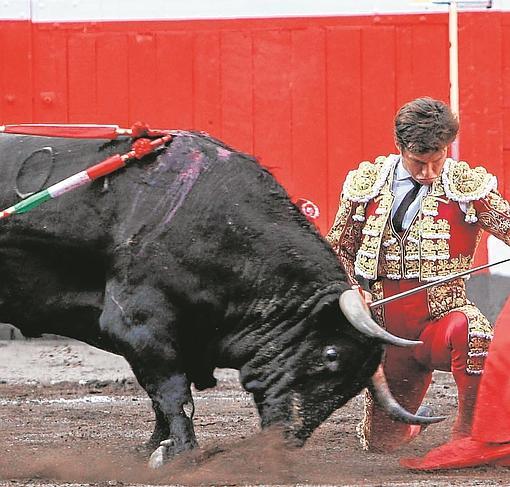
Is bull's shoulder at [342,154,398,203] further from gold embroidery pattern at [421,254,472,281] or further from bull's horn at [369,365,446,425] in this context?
bull's horn at [369,365,446,425]

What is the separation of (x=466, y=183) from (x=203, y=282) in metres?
1.03

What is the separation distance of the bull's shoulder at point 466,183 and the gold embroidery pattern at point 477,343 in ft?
1.45

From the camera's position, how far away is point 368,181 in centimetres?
562

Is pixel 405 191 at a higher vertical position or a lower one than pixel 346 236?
higher

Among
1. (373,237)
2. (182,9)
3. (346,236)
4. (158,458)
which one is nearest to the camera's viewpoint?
(158,458)

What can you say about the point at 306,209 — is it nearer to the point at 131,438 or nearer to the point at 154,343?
the point at 154,343

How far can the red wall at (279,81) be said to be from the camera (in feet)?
29.0

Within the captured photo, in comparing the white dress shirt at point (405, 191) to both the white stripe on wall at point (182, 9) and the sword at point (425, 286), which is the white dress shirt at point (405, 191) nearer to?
the sword at point (425, 286)

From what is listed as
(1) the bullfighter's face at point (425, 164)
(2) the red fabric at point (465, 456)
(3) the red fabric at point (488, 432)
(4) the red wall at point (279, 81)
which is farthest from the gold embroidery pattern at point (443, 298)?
(4) the red wall at point (279, 81)

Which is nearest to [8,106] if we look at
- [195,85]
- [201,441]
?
[195,85]

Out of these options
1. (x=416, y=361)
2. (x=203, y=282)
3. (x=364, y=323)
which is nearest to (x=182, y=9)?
(x=416, y=361)

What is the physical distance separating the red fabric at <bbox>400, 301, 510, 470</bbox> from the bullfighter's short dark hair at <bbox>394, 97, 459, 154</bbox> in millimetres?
763

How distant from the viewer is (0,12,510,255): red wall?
883 cm

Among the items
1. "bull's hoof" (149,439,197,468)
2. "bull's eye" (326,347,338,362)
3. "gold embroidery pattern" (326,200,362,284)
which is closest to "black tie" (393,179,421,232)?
"gold embroidery pattern" (326,200,362,284)
